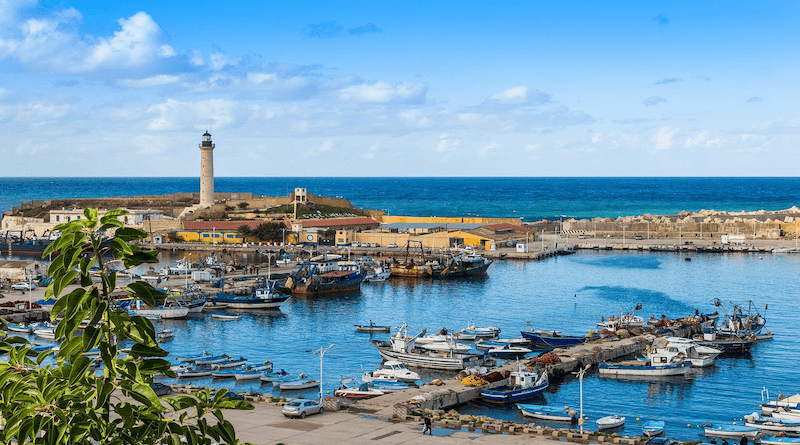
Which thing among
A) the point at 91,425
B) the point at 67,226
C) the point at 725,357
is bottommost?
the point at 725,357

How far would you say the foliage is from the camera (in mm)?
5430

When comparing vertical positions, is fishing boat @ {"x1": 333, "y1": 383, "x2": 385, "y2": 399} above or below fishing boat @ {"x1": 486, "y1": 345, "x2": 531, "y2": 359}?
above

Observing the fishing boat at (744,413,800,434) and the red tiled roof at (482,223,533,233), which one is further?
the red tiled roof at (482,223,533,233)

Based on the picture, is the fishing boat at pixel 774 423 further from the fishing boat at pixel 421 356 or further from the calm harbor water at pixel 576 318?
the fishing boat at pixel 421 356

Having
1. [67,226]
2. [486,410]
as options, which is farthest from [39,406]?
[486,410]

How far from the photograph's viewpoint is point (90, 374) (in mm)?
5922

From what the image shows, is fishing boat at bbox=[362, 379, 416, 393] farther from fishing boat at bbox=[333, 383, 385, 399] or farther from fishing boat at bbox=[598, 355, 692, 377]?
fishing boat at bbox=[598, 355, 692, 377]

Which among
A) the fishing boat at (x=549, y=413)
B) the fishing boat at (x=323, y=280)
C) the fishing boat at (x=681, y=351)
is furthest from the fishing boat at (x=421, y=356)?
the fishing boat at (x=323, y=280)

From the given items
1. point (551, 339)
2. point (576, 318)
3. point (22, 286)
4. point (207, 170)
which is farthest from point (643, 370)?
point (207, 170)

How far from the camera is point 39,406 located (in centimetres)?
545

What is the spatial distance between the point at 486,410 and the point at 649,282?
45497 mm

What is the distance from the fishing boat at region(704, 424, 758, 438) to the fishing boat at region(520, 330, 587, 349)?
17.3 meters

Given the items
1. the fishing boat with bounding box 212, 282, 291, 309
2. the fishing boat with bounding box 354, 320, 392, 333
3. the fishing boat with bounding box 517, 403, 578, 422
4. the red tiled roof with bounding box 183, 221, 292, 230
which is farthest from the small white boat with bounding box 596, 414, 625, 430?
the red tiled roof with bounding box 183, 221, 292, 230

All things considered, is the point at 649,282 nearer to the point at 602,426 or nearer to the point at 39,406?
the point at 602,426
